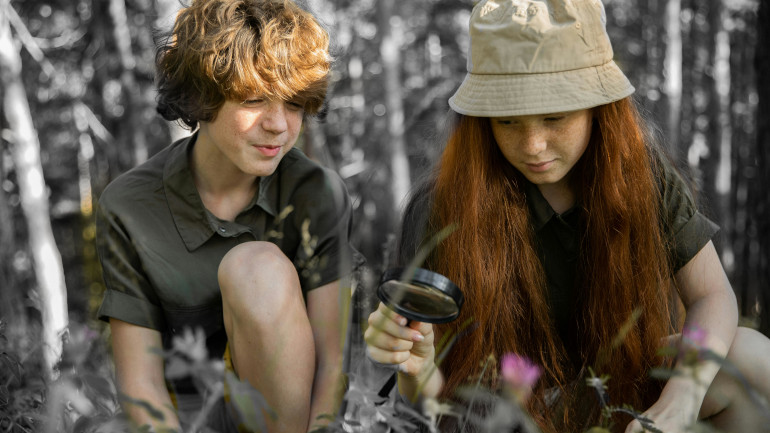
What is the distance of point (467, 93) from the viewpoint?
A: 1905 millimetres

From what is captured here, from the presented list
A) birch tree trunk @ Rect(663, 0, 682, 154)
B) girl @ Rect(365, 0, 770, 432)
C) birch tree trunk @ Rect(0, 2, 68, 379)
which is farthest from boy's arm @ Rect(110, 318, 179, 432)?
birch tree trunk @ Rect(663, 0, 682, 154)

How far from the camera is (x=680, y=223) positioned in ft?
6.68

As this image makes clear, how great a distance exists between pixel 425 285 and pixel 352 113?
12.6 m

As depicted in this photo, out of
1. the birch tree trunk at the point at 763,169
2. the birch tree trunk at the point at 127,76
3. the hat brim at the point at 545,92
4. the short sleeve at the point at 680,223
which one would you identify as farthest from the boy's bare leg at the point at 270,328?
the birch tree trunk at the point at 127,76

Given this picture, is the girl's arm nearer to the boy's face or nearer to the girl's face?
the girl's face

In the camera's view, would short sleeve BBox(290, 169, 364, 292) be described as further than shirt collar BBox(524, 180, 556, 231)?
Yes

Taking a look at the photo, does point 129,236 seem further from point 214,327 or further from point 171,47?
point 171,47

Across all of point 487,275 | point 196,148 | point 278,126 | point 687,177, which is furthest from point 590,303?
point 196,148

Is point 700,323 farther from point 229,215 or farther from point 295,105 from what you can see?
point 229,215

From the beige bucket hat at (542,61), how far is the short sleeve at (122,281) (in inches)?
42.4

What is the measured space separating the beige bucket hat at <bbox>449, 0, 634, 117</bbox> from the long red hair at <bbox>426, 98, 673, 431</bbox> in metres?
0.14

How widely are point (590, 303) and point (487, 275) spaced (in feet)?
1.01

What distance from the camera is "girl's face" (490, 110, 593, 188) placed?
1.84 m

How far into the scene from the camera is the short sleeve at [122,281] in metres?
2.11
